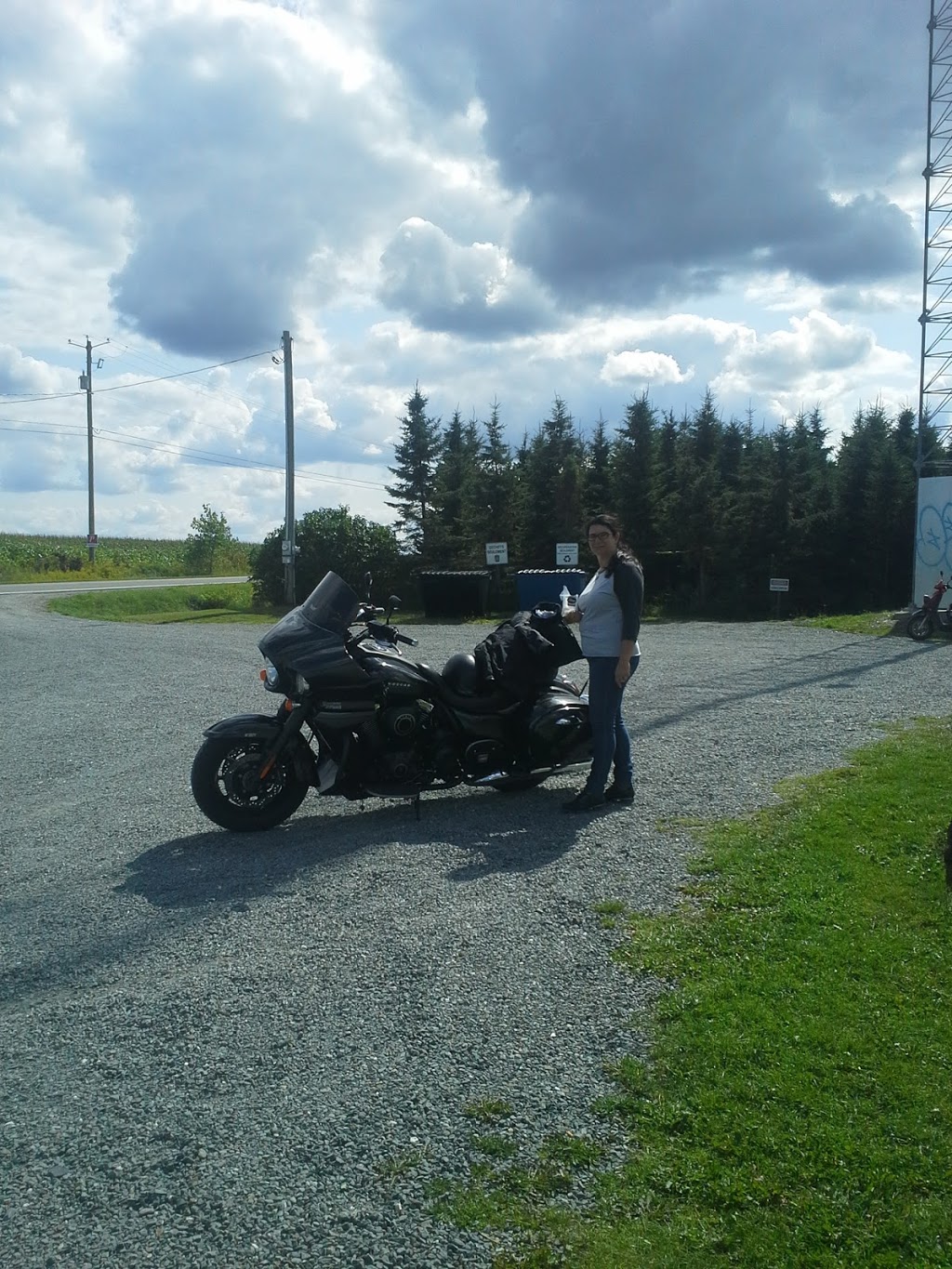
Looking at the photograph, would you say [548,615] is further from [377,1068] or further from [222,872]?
[377,1068]

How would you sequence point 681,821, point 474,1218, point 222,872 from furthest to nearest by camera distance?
point 681,821 < point 222,872 < point 474,1218

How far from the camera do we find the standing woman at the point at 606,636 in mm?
6562

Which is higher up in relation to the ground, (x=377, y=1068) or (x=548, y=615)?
(x=548, y=615)

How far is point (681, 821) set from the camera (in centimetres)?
632

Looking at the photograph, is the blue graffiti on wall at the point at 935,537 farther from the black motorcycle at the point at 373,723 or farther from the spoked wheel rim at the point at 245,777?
the spoked wheel rim at the point at 245,777

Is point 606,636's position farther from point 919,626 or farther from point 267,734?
point 919,626

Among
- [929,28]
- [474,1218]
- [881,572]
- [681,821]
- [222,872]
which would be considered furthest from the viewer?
[881,572]

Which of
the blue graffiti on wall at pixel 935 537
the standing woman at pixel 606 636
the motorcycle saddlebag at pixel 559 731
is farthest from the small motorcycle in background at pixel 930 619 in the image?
the standing woman at pixel 606 636

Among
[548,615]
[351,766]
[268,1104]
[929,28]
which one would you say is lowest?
[268,1104]

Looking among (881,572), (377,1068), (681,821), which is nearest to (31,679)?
(681,821)

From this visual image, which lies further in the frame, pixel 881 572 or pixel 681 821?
pixel 881 572

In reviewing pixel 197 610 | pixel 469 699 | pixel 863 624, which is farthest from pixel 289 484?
pixel 469 699

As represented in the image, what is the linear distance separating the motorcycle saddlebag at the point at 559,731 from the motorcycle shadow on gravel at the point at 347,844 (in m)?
0.30

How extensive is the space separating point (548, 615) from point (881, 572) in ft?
90.2
